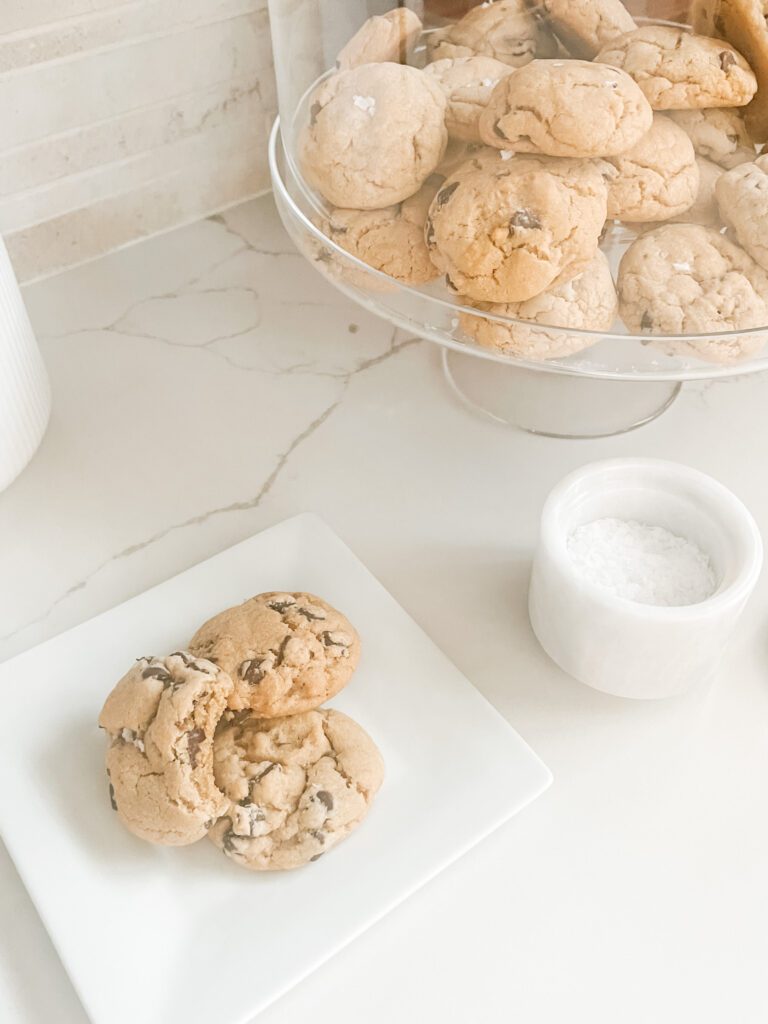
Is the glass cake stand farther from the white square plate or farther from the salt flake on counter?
the white square plate

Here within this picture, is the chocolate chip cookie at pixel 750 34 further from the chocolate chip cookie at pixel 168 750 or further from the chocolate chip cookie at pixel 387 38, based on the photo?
the chocolate chip cookie at pixel 168 750

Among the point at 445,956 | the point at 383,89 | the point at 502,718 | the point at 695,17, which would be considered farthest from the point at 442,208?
the point at 445,956

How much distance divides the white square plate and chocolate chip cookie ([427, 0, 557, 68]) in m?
0.33

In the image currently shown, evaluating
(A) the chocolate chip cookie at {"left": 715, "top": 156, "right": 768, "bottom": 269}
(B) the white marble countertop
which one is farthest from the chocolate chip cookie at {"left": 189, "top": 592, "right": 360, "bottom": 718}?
(A) the chocolate chip cookie at {"left": 715, "top": 156, "right": 768, "bottom": 269}

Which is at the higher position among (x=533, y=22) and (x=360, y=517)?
(x=533, y=22)

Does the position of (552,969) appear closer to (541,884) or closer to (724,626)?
(541,884)

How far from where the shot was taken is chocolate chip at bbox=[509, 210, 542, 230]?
1.71ft

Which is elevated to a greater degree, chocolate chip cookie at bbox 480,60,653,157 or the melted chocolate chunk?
chocolate chip cookie at bbox 480,60,653,157

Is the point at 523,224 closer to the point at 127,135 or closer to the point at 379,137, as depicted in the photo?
the point at 379,137

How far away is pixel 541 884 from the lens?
548mm

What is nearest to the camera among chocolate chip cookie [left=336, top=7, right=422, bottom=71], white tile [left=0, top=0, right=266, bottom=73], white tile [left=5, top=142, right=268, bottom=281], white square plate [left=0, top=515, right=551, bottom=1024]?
white square plate [left=0, top=515, right=551, bottom=1024]

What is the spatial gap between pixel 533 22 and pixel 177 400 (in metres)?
0.41

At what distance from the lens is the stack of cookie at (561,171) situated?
525 mm

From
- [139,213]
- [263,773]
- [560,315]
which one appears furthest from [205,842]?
[139,213]
